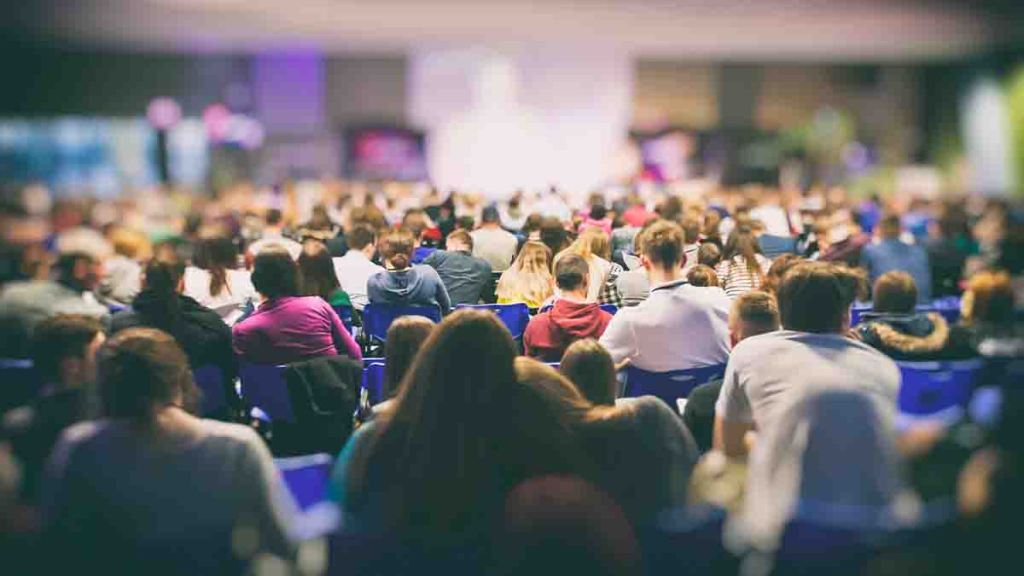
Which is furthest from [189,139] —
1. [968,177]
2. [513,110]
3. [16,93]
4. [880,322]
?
[880,322]

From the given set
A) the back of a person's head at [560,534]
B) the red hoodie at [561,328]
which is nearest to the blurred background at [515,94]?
the red hoodie at [561,328]

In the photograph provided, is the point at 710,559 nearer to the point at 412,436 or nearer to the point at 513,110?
the point at 412,436

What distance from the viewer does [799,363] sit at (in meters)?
2.91

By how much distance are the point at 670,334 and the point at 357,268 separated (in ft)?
8.56

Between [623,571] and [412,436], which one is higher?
[412,436]

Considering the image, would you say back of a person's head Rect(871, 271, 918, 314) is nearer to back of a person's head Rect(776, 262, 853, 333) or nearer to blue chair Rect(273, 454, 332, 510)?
back of a person's head Rect(776, 262, 853, 333)

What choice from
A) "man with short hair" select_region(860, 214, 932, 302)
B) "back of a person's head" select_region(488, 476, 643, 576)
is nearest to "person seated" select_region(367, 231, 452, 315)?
"man with short hair" select_region(860, 214, 932, 302)

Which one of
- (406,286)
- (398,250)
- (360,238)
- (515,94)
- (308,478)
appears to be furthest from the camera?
(515,94)

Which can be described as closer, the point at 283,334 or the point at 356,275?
the point at 283,334

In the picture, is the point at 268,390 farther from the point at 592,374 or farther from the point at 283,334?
the point at 592,374

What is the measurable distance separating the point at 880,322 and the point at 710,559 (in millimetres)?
2485

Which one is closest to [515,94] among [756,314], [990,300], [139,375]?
[990,300]

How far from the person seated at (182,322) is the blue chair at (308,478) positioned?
1.89 metres

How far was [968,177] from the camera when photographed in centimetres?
2420
